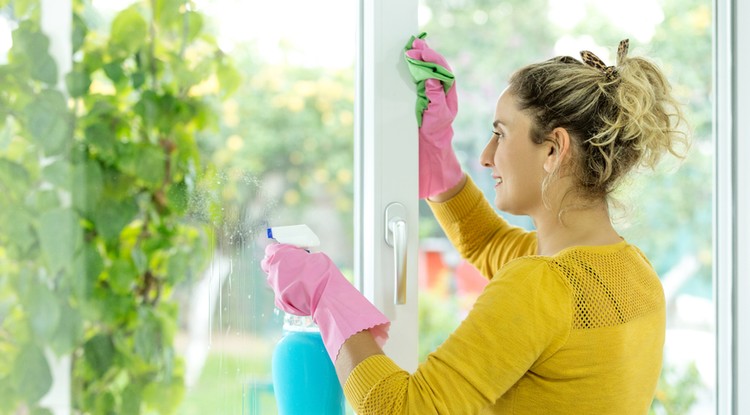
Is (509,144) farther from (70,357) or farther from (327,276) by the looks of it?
(70,357)

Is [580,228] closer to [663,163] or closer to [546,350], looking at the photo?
[546,350]

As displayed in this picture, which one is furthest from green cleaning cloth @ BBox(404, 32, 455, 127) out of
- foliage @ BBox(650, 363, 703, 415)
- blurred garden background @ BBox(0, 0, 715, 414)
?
foliage @ BBox(650, 363, 703, 415)

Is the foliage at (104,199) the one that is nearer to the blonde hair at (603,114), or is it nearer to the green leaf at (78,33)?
the green leaf at (78,33)

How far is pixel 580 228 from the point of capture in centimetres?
118

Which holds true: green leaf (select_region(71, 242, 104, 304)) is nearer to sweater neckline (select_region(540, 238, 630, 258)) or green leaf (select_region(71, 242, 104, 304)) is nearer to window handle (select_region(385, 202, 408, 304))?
window handle (select_region(385, 202, 408, 304))

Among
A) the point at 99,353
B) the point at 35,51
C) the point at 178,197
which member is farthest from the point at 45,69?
the point at 99,353

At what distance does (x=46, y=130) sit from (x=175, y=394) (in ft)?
1.37

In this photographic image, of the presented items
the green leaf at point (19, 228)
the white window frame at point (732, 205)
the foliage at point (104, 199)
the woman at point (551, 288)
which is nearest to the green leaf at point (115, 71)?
the foliage at point (104, 199)

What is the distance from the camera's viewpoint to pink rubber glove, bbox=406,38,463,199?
1287mm

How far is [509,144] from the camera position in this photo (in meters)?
1.20

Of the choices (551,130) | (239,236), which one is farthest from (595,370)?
(239,236)

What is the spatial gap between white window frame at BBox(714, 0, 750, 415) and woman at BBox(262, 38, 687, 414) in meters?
0.53

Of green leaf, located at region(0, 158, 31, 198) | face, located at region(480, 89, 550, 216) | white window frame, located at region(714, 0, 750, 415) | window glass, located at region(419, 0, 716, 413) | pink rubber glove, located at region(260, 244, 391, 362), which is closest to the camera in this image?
green leaf, located at region(0, 158, 31, 198)

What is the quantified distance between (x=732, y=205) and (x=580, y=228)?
2.32ft
